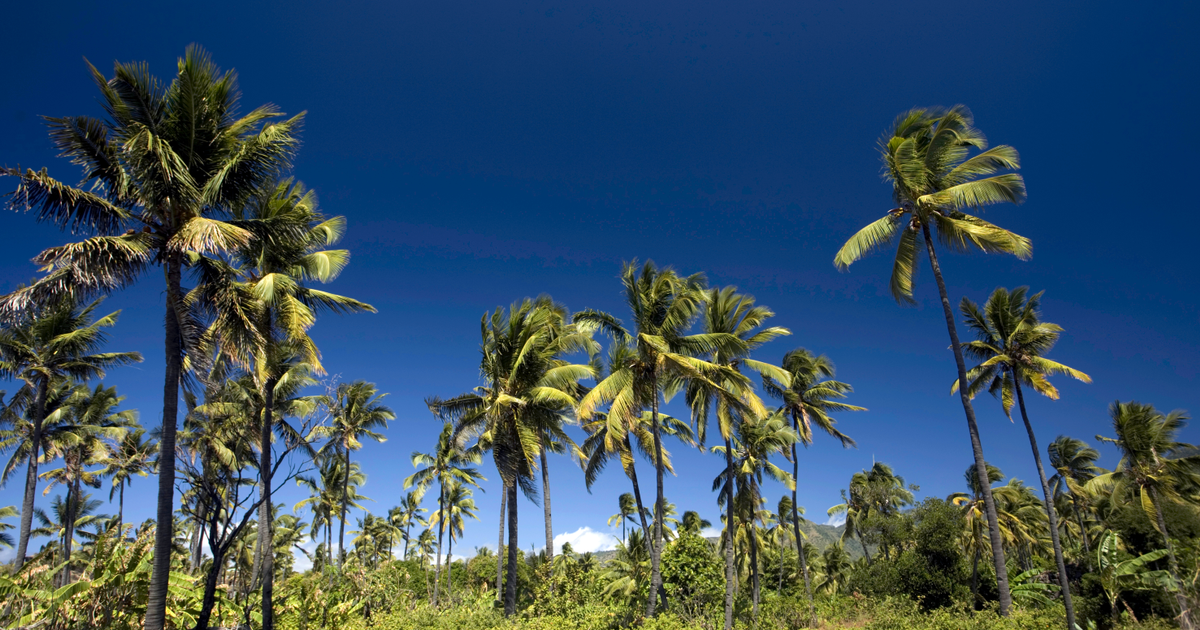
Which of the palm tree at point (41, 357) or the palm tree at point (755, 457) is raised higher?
the palm tree at point (41, 357)

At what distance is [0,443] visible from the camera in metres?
25.7

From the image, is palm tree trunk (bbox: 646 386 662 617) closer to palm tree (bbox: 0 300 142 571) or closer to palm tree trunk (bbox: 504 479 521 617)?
palm tree trunk (bbox: 504 479 521 617)

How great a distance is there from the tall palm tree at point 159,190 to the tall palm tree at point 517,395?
892cm

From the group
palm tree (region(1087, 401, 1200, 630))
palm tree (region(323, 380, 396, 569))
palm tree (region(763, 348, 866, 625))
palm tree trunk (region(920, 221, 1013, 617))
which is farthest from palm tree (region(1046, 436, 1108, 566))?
palm tree (region(323, 380, 396, 569))

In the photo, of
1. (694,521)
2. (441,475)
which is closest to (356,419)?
(441,475)

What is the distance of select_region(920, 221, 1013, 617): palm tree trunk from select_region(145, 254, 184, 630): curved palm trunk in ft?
53.4

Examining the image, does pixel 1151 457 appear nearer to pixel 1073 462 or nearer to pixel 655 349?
pixel 1073 462

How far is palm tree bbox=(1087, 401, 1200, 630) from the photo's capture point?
83.1ft

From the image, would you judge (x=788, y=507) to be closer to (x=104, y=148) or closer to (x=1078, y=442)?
(x=1078, y=442)

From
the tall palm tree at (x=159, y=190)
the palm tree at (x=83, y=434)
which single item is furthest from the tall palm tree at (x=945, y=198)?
the palm tree at (x=83, y=434)

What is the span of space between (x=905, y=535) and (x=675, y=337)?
820 inches

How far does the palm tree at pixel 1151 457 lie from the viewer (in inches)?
998

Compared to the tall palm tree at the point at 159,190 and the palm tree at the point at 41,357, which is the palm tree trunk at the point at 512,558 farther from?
the palm tree at the point at 41,357

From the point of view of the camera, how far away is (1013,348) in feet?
67.8
